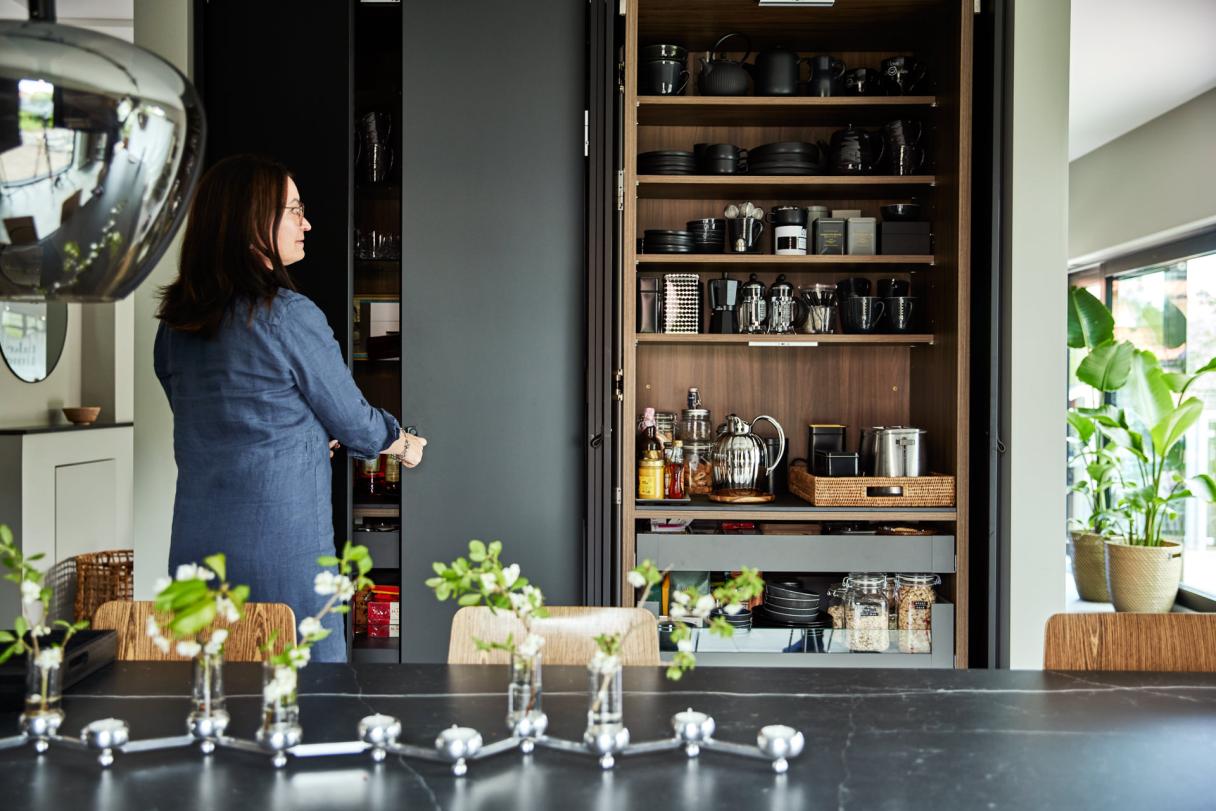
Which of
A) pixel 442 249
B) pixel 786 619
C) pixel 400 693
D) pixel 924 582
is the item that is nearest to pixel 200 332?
pixel 400 693

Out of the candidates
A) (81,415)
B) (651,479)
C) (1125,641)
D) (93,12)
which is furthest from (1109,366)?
(81,415)

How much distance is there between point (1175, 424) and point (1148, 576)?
79 cm

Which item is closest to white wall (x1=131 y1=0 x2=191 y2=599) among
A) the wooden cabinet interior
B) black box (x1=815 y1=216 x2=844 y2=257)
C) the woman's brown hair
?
the woman's brown hair

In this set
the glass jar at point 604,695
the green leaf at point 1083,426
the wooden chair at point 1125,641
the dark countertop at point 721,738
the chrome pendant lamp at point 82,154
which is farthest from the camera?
the green leaf at point 1083,426

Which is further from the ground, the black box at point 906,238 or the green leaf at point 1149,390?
the black box at point 906,238

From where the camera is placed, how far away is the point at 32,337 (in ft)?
18.8

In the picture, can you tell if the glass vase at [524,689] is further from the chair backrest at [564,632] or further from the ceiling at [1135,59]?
the ceiling at [1135,59]

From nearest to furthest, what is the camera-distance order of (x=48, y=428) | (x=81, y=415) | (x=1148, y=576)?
(x=48, y=428) → (x=1148, y=576) → (x=81, y=415)

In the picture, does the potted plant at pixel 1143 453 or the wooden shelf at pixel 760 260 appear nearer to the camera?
the wooden shelf at pixel 760 260

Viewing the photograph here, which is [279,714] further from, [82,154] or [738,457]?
[738,457]

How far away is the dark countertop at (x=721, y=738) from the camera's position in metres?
1.11

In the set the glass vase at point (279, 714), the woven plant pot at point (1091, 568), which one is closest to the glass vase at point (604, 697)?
the glass vase at point (279, 714)

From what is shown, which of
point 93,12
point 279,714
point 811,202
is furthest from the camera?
point 93,12

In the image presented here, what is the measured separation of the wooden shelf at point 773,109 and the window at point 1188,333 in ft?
9.46
